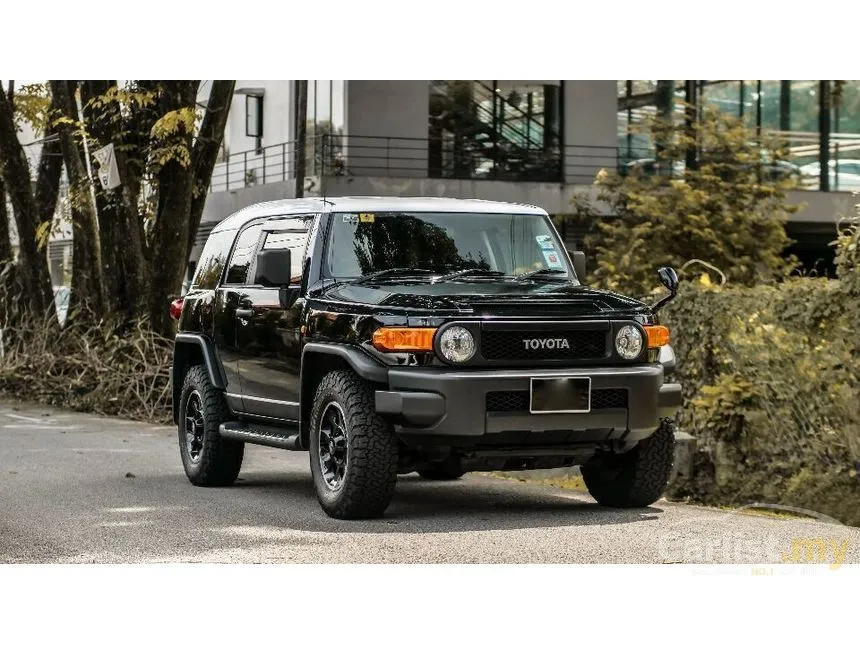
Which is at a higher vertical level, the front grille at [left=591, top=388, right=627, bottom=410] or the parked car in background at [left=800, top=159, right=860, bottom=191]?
the parked car in background at [left=800, top=159, right=860, bottom=191]

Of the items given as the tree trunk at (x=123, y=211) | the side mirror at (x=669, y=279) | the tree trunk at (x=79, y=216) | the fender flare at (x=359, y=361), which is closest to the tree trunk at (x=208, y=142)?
the tree trunk at (x=123, y=211)

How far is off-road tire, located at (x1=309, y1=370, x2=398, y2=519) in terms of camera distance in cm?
878

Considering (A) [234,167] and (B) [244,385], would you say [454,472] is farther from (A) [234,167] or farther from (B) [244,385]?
(A) [234,167]

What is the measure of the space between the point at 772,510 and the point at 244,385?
12.8 feet

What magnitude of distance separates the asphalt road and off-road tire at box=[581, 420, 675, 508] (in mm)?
129

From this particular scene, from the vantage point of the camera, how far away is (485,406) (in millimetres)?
8609

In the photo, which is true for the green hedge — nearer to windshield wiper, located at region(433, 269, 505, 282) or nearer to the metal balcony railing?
windshield wiper, located at region(433, 269, 505, 282)

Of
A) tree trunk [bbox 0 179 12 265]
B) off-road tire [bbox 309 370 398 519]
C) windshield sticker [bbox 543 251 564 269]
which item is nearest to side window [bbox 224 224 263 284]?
windshield sticker [bbox 543 251 564 269]

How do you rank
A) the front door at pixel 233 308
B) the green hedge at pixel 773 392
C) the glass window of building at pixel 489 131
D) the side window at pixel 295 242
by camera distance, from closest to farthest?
the side window at pixel 295 242
the front door at pixel 233 308
the green hedge at pixel 773 392
the glass window of building at pixel 489 131

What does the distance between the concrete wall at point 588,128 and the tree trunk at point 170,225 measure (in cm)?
1434

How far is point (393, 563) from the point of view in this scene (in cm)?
780

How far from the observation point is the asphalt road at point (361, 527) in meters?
8.18

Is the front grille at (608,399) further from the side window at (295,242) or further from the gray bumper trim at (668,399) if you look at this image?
the side window at (295,242)

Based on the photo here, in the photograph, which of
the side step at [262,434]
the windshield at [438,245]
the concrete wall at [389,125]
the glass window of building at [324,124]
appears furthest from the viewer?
the concrete wall at [389,125]
